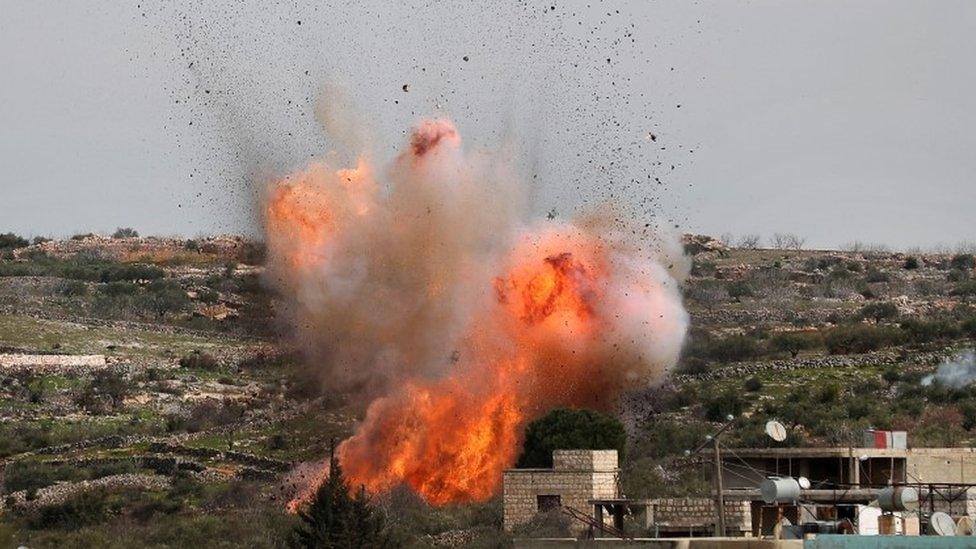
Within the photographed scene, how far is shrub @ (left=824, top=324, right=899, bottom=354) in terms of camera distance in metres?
127

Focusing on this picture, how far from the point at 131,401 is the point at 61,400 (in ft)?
11.2

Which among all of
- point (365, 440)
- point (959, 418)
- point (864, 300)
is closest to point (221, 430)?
point (365, 440)

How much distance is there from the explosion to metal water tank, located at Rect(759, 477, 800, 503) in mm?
35584

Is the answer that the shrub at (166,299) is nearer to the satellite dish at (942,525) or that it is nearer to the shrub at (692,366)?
the shrub at (692,366)

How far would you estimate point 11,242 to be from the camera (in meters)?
194

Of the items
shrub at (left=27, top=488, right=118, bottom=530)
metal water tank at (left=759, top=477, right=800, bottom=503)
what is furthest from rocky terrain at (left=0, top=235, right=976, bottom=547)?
metal water tank at (left=759, top=477, right=800, bottom=503)

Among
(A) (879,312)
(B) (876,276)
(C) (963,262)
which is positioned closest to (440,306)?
(A) (879,312)

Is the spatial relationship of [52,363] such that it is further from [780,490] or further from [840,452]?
[780,490]

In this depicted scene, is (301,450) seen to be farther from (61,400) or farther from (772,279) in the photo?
(772,279)

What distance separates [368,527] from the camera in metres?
65.2

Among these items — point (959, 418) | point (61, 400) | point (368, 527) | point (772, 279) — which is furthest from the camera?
point (772, 279)

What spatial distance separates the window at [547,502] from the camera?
76.6 metres

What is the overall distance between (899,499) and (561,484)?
96.0ft

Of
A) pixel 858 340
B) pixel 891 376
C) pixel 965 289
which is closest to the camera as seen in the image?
pixel 891 376
